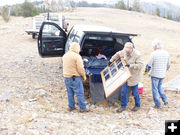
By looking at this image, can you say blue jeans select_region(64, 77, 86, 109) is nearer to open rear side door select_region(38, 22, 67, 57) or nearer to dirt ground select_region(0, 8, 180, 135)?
dirt ground select_region(0, 8, 180, 135)

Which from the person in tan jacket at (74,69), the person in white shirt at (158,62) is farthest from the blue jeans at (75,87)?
the person in white shirt at (158,62)

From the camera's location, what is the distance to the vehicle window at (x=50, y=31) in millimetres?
7121

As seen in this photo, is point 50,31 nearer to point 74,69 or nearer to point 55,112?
point 74,69

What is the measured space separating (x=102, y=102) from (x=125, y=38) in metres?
1.81

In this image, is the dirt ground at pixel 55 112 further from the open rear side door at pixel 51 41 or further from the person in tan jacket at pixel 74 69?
the open rear side door at pixel 51 41

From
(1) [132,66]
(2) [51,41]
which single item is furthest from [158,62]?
(2) [51,41]

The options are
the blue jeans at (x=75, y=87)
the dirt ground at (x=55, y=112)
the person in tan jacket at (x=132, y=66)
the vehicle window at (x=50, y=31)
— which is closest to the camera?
the dirt ground at (x=55, y=112)

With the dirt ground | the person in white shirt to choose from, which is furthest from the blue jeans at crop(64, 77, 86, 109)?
the person in white shirt

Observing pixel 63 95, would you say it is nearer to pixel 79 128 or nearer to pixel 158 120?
pixel 79 128

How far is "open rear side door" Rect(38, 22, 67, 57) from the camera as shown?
7199 mm

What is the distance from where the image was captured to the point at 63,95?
5.75m

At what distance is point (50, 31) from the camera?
7242mm

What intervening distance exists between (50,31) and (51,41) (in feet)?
1.12

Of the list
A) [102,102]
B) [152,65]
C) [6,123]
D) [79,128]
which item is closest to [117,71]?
[152,65]
